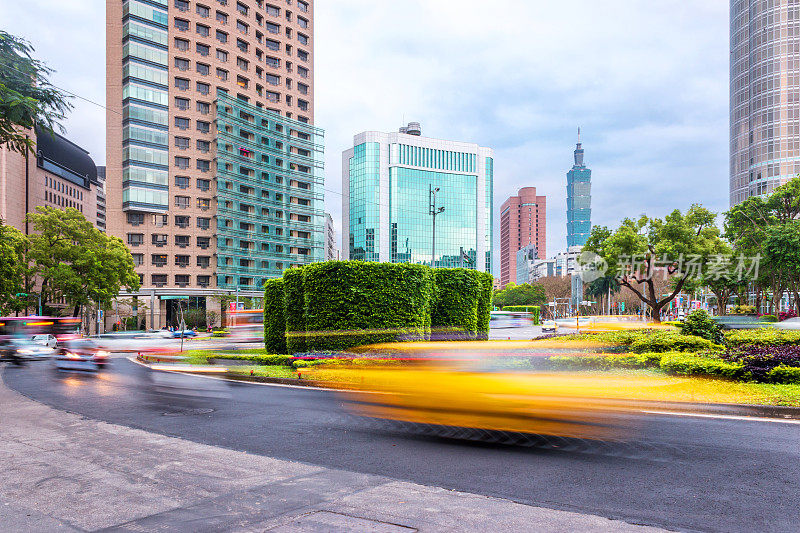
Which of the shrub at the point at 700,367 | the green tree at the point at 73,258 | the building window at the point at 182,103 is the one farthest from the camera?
the building window at the point at 182,103

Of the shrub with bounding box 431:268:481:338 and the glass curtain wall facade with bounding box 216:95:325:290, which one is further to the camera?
the glass curtain wall facade with bounding box 216:95:325:290

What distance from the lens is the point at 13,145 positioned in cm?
1230

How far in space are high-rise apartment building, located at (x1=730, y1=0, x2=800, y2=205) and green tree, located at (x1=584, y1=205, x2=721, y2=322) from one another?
6794 cm

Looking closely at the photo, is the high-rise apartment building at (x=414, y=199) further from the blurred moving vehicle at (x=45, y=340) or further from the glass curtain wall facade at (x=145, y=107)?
the blurred moving vehicle at (x=45, y=340)

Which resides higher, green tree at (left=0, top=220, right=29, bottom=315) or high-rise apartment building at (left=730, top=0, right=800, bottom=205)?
high-rise apartment building at (left=730, top=0, right=800, bottom=205)

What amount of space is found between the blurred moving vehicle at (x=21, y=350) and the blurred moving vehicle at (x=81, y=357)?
5.59 m

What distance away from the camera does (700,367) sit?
42.0 ft

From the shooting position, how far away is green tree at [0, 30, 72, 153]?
34.6 feet

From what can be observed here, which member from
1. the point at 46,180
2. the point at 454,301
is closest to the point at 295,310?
the point at 454,301

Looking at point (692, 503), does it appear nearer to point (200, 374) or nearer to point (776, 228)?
point (200, 374)

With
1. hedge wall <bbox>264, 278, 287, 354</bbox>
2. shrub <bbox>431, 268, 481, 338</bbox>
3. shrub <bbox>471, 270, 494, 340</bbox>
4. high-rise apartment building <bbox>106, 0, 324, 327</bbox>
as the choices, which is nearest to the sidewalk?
hedge wall <bbox>264, 278, 287, 354</bbox>

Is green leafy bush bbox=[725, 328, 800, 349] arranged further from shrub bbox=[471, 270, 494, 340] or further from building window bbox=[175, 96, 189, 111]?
building window bbox=[175, 96, 189, 111]

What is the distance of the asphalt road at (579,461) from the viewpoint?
16.3 ft

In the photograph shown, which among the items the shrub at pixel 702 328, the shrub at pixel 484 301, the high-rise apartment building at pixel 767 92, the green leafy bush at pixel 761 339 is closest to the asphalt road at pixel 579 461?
the green leafy bush at pixel 761 339
